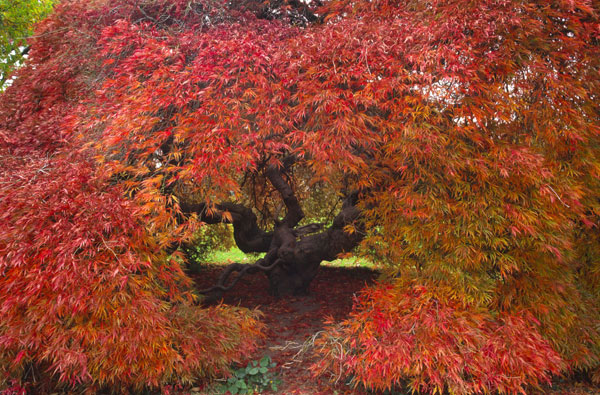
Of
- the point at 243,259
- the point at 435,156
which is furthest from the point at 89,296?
the point at 243,259

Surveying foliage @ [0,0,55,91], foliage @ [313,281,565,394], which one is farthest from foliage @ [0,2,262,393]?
foliage @ [0,0,55,91]

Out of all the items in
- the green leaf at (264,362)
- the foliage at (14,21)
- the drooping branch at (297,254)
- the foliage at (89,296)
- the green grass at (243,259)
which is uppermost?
the foliage at (14,21)

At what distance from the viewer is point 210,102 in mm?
3986

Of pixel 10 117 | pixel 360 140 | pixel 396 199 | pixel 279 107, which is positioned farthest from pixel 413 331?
pixel 10 117

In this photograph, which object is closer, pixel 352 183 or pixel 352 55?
pixel 352 55

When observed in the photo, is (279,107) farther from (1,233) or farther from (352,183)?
(1,233)

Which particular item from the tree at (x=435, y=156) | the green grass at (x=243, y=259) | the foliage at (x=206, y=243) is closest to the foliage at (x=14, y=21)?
the foliage at (x=206, y=243)

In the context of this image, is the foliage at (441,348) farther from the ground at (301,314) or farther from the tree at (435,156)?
the ground at (301,314)

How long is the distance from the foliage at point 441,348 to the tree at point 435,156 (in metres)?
0.02

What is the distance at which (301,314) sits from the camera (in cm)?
630

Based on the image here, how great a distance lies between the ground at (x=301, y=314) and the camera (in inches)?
157

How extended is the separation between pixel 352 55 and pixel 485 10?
47.0 inches

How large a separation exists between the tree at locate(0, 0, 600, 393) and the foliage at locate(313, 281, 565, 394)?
0.05ft

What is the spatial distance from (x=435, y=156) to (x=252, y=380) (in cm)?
261
